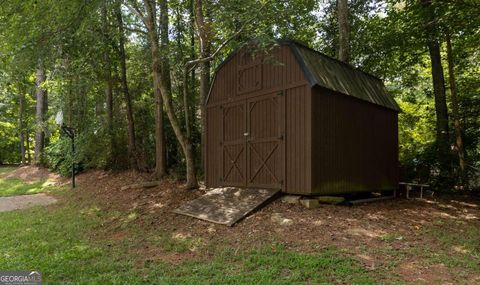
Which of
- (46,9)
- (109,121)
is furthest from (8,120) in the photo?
(46,9)

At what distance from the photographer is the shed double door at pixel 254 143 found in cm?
807

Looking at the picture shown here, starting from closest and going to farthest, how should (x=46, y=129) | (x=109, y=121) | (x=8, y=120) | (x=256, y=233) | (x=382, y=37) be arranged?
1. (x=256, y=233)
2. (x=382, y=37)
3. (x=109, y=121)
4. (x=46, y=129)
5. (x=8, y=120)

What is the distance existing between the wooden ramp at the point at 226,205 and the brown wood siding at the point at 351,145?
126 cm

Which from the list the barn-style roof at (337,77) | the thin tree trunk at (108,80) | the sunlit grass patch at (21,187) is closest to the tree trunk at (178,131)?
the thin tree trunk at (108,80)

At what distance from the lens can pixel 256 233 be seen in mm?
6066

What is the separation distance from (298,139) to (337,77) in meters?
2.02

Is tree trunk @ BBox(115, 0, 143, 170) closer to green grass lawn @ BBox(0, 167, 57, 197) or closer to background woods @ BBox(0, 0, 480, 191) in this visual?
background woods @ BBox(0, 0, 480, 191)

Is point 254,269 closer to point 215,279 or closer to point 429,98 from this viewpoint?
point 215,279

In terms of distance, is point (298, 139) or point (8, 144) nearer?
point (298, 139)

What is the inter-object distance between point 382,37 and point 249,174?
309 inches

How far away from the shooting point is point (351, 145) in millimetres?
8688

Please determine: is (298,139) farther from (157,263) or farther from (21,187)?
(21,187)

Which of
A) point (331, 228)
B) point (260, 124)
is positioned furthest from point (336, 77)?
point (331, 228)

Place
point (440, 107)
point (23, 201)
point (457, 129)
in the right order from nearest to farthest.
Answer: point (23, 201)
point (457, 129)
point (440, 107)
